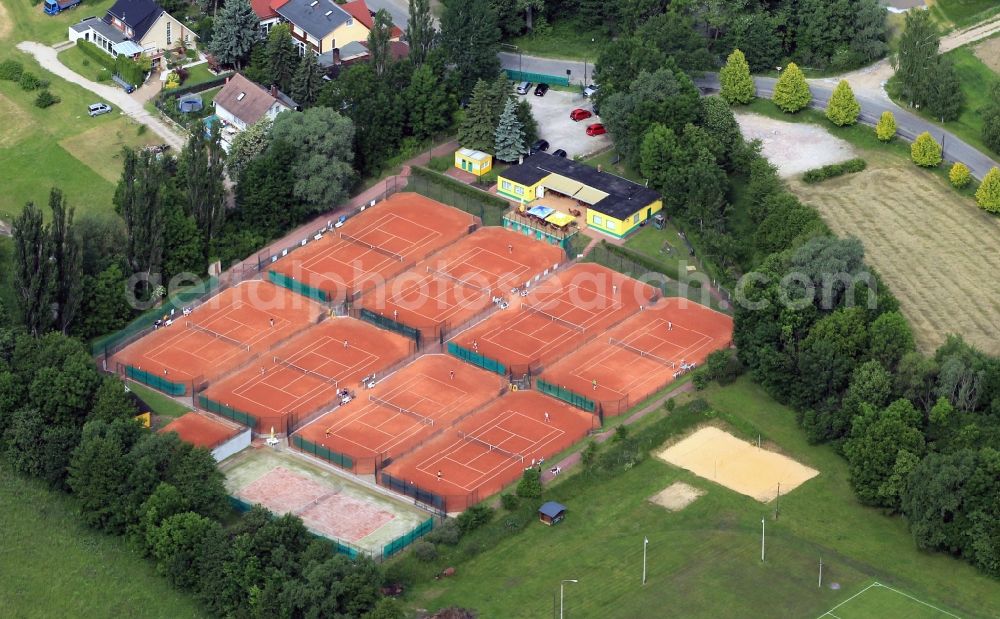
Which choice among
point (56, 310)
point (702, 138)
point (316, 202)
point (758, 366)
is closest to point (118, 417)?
point (56, 310)

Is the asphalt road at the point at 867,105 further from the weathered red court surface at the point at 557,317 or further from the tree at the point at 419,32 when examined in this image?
the weathered red court surface at the point at 557,317

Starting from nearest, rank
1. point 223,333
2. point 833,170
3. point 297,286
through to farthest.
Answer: point 223,333
point 297,286
point 833,170

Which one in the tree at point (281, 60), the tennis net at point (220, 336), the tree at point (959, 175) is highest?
the tree at point (281, 60)

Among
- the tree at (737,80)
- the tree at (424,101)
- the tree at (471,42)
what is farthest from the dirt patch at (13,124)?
the tree at (737,80)

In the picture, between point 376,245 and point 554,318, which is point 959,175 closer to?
point 554,318

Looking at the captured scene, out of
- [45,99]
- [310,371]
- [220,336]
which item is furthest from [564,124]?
[45,99]

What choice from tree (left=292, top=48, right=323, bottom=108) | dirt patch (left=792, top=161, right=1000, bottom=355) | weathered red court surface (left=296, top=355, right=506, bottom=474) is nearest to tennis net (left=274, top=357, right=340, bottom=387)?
weathered red court surface (left=296, top=355, right=506, bottom=474)

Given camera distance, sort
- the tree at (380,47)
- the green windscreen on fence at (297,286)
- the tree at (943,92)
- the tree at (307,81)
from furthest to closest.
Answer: the tree at (380,47) → the tree at (307,81) → the tree at (943,92) → the green windscreen on fence at (297,286)
